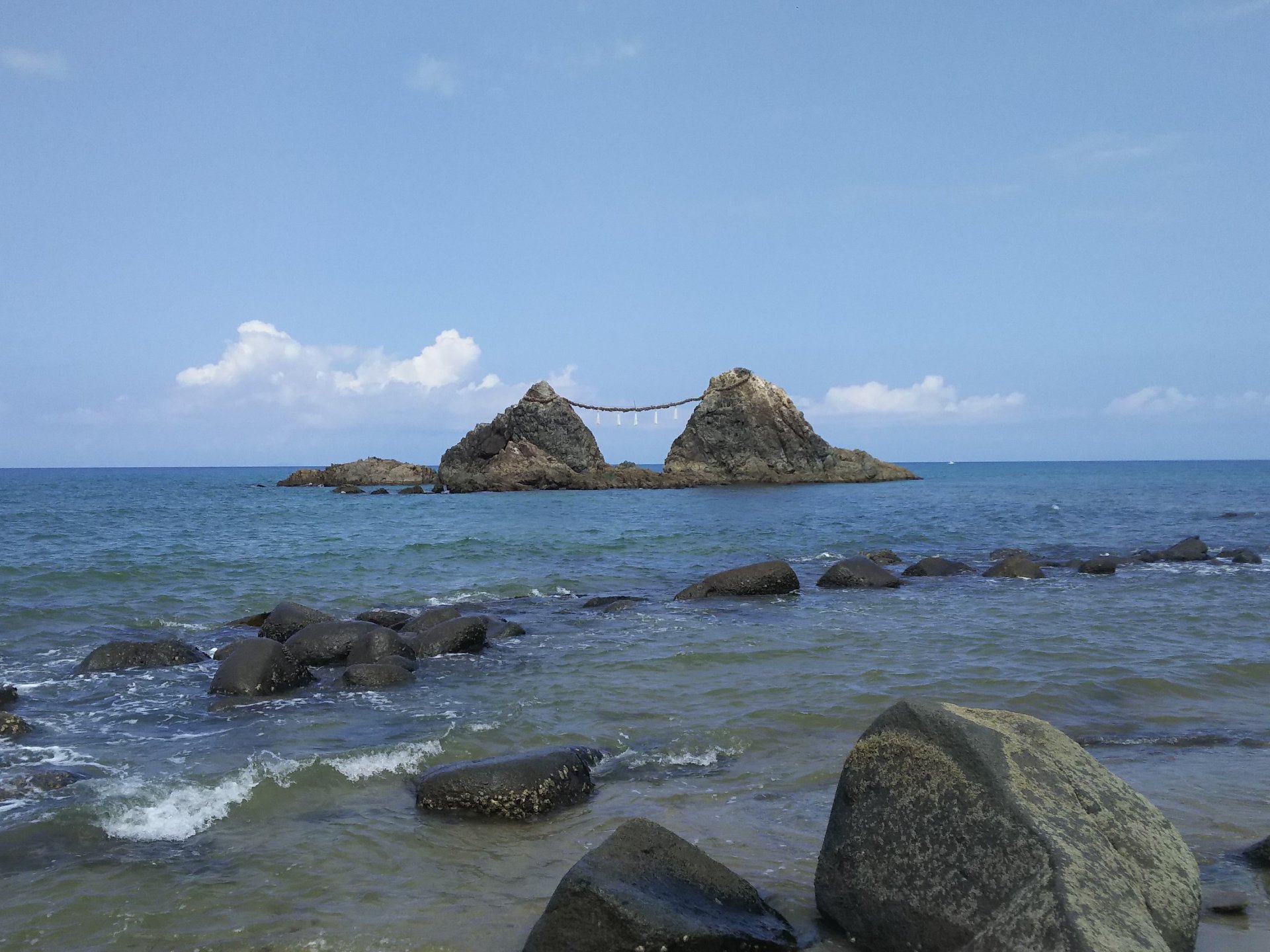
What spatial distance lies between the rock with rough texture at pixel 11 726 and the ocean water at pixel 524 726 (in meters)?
0.20

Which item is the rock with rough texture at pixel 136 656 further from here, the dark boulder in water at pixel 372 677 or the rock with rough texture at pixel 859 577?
the rock with rough texture at pixel 859 577

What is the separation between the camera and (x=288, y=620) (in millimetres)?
14977

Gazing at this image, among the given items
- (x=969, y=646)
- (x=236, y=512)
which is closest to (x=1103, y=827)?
(x=969, y=646)

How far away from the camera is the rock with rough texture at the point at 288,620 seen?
48.7 ft

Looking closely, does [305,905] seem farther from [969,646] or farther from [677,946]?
[969,646]

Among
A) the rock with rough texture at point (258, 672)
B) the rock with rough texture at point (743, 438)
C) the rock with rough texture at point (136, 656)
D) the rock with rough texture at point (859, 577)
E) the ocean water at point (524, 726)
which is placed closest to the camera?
the ocean water at point (524, 726)

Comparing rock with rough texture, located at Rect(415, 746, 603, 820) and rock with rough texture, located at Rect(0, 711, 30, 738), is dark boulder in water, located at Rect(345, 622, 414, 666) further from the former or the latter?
rock with rough texture, located at Rect(415, 746, 603, 820)

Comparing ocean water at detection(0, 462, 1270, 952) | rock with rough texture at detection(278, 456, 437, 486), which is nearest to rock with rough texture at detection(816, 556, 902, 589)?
ocean water at detection(0, 462, 1270, 952)

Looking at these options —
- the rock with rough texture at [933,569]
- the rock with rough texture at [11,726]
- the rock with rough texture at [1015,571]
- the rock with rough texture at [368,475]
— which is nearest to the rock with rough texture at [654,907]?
the rock with rough texture at [11,726]

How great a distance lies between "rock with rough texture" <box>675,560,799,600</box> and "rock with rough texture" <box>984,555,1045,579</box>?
592cm

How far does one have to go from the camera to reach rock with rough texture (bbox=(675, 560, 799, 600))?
19391 millimetres

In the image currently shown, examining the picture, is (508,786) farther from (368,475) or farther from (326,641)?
(368,475)

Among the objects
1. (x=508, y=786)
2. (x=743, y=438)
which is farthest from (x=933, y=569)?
(x=743, y=438)

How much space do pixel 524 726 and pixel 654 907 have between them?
5.18 metres
